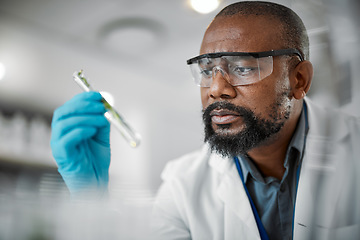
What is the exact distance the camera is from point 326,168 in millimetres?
595

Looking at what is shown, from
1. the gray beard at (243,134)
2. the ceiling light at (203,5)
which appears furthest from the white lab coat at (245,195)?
the ceiling light at (203,5)

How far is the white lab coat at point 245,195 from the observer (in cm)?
58

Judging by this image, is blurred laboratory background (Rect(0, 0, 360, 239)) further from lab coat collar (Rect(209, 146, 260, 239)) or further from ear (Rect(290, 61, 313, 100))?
lab coat collar (Rect(209, 146, 260, 239))

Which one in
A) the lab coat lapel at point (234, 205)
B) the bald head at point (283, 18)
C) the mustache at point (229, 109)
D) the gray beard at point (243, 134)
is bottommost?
the lab coat lapel at point (234, 205)

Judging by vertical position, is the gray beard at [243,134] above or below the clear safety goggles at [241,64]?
below

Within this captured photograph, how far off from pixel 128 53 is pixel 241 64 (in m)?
0.29

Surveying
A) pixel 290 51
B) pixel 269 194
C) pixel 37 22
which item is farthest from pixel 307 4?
pixel 37 22

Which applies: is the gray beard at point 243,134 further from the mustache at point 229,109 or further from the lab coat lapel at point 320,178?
the lab coat lapel at point 320,178

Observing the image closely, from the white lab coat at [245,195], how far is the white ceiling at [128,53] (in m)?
0.09

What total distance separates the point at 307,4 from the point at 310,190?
15.9 inches

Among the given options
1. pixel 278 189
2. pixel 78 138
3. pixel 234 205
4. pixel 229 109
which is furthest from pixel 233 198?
pixel 78 138

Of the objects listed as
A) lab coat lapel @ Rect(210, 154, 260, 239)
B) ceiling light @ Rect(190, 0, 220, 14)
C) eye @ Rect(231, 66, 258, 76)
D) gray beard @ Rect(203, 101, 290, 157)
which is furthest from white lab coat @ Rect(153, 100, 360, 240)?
ceiling light @ Rect(190, 0, 220, 14)

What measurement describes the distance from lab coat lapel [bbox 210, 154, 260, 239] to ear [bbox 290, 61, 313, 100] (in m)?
0.27

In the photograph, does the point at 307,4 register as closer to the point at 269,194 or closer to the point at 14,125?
the point at 269,194
